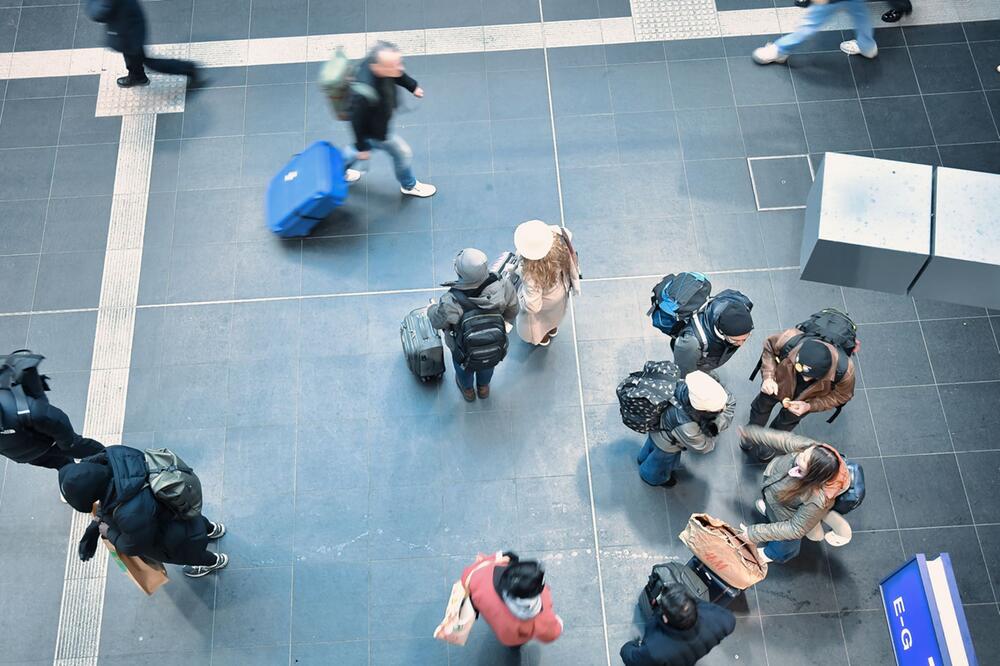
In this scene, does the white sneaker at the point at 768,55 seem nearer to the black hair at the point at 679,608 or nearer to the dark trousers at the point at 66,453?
the black hair at the point at 679,608

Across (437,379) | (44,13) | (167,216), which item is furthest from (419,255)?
(44,13)

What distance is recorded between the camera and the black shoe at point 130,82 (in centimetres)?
803

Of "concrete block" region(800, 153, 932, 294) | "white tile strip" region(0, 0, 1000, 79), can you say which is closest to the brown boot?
"concrete block" region(800, 153, 932, 294)

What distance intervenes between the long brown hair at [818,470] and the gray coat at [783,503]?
0.19 feet

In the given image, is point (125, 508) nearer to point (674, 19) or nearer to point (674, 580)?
point (674, 580)

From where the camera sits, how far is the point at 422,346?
6398mm

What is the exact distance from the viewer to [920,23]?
837cm

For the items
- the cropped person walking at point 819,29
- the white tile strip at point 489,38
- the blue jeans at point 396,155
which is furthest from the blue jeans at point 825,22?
the blue jeans at point 396,155

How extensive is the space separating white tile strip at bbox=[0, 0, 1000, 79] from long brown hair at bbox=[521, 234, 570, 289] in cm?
336

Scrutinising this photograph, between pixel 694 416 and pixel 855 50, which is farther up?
pixel 855 50

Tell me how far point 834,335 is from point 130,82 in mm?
6887

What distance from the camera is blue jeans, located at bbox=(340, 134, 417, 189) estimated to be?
7000 mm

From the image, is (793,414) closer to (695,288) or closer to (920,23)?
(695,288)

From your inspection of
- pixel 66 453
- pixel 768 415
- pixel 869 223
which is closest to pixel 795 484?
pixel 768 415
